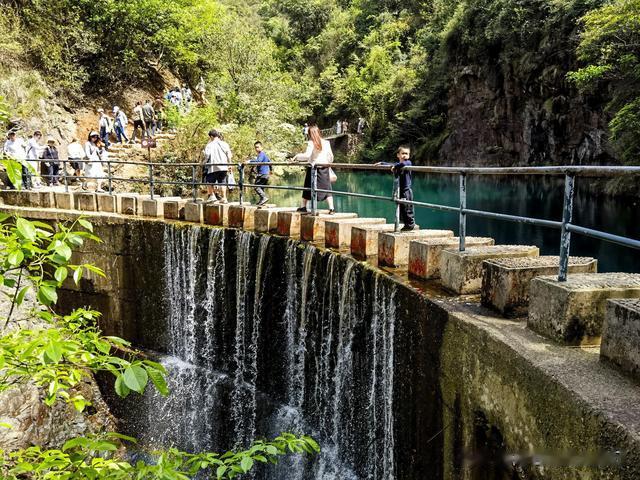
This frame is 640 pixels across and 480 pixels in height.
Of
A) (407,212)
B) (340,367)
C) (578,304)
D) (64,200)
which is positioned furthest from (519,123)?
(578,304)

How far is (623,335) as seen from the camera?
10.1 ft

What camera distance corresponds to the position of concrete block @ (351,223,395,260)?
7.20 m

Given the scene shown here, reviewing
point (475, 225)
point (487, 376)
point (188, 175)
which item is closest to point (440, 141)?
point (475, 225)

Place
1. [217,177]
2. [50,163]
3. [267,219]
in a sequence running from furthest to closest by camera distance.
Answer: [50,163]
[217,177]
[267,219]

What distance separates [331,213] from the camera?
8867 mm

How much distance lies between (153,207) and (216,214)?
1930 millimetres

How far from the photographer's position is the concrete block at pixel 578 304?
3535mm

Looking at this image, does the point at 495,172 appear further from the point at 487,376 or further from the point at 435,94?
the point at 435,94

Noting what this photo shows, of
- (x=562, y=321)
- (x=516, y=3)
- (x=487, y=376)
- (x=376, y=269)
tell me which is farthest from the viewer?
(x=516, y=3)

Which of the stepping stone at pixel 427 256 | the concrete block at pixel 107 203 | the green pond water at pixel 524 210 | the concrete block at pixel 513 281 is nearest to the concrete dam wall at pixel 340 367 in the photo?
the concrete block at pixel 513 281

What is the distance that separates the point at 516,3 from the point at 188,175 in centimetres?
2355

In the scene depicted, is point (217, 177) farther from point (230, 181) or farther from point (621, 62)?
point (621, 62)

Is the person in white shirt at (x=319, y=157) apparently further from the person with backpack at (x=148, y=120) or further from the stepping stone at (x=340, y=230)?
the person with backpack at (x=148, y=120)

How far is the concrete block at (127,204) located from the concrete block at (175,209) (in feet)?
2.81
